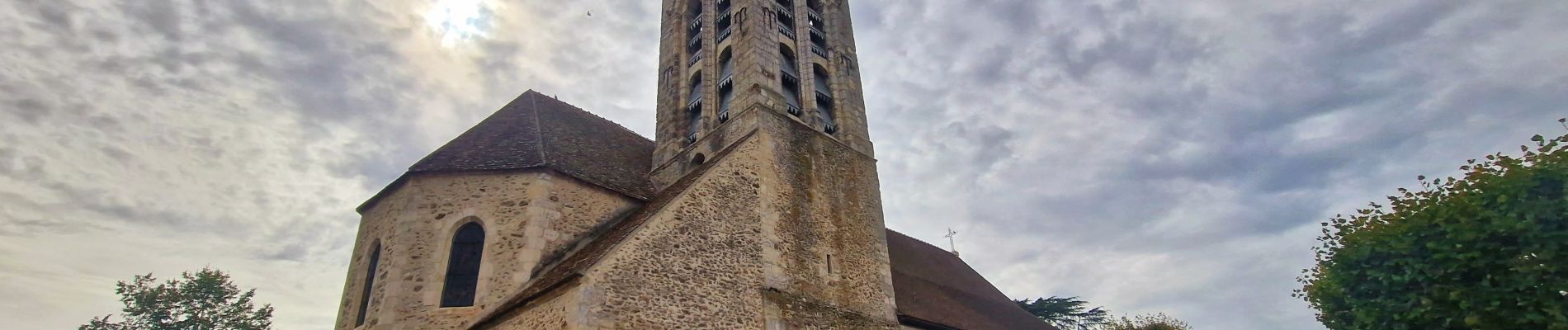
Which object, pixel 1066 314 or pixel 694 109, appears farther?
pixel 1066 314

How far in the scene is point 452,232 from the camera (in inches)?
539

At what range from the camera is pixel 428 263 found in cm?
1323

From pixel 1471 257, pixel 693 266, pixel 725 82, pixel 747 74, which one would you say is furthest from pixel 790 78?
pixel 1471 257

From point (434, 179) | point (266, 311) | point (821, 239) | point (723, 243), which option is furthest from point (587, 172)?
point (266, 311)

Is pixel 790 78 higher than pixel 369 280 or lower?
higher

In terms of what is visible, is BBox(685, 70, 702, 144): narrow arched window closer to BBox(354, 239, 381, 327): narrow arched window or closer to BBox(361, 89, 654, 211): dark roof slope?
BBox(361, 89, 654, 211): dark roof slope

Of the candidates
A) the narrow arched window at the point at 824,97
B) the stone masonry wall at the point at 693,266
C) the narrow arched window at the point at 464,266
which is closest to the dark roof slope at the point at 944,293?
the narrow arched window at the point at 824,97

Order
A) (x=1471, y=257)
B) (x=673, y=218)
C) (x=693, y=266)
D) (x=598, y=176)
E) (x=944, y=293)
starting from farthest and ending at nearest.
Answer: (x=944, y=293) < (x=598, y=176) < (x=673, y=218) < (x=693, y=266) < (x=1471, y=257)

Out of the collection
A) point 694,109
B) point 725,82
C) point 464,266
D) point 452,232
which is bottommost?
point 464,266

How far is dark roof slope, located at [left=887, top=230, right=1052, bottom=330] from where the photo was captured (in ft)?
59.7

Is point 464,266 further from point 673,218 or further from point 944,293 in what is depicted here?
point 944,293

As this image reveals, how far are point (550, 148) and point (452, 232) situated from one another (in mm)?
2526

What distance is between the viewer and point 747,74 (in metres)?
17.6

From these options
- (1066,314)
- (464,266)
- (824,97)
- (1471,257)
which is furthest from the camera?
(1066,314)
